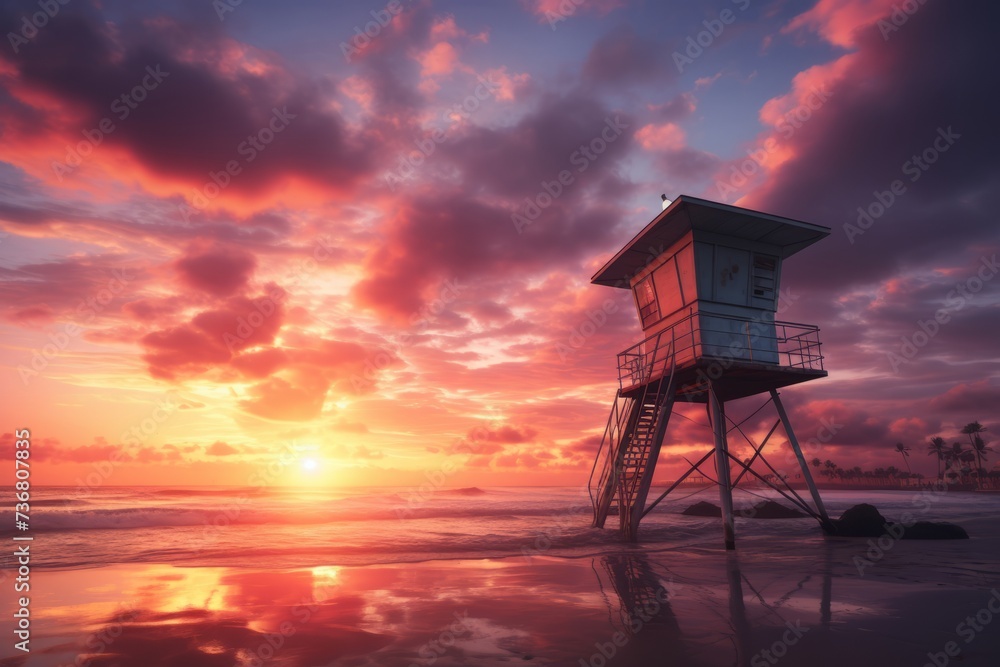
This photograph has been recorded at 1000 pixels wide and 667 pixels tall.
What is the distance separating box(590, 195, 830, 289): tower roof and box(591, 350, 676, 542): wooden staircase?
4852 millimetres

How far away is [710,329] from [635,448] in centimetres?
569

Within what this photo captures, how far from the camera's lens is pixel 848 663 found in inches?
229

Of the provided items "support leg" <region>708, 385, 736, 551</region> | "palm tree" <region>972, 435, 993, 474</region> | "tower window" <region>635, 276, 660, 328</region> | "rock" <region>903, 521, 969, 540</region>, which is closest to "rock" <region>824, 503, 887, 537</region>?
"rock" <region>903, 521, 969, 540</region>

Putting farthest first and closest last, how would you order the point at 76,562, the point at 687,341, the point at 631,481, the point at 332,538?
1. the point at 332,538
2. the point at 631,481
3. the point at 687,341
4. the point at 76,562

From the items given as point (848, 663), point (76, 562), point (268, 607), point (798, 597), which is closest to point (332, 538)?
point (76, 562)

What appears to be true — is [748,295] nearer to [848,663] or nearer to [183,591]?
[848,663]

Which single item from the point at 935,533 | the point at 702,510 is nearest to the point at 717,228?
the point at 935,533

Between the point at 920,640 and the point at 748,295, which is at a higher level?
the point at 748,295

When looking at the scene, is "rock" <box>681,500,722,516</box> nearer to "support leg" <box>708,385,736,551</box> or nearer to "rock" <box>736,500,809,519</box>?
"rock" <box>736,500,809,519</box>

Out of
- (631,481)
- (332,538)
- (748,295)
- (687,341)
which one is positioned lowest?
(332,538)

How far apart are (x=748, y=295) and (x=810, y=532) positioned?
12.5 metres

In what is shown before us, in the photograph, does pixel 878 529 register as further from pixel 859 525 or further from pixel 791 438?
pixel 791 438

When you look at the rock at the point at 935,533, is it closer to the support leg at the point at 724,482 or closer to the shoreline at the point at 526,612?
the shoreline at the point at 526,612

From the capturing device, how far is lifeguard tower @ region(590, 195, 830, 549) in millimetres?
16828
